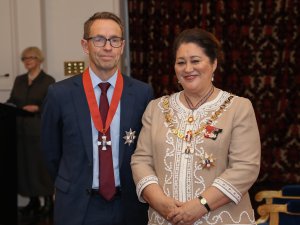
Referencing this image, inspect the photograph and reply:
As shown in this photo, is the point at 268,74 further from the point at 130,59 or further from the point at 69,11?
the point at 69,11

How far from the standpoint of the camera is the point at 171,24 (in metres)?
5.79

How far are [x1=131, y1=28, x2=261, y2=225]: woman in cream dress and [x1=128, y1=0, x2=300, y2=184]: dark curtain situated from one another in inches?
145

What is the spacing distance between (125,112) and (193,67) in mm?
377

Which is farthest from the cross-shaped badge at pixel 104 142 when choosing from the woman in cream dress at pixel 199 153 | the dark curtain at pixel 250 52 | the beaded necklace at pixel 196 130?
the dark curtain at pixel 250 52

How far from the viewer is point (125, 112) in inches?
87.8

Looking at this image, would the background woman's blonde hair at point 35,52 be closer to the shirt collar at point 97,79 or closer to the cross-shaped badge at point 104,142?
the shirt collar at point 97,79

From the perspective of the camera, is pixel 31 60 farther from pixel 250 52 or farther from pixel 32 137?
pixel 250 52

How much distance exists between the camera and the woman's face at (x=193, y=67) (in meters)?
2.05

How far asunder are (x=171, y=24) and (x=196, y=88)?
12.5 ft

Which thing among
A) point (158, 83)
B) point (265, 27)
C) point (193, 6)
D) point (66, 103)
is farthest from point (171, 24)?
point (66, 103)

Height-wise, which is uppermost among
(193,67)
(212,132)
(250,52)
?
(193,67)

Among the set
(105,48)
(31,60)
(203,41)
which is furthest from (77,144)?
(31,60)

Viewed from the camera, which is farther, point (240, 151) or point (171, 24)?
point (171, 24)

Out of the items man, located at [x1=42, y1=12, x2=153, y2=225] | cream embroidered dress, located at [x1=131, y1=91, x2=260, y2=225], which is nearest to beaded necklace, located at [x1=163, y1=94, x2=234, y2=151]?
cream embroidered dress, located at [x1=131, y1=91, x2=260, y2=225]
